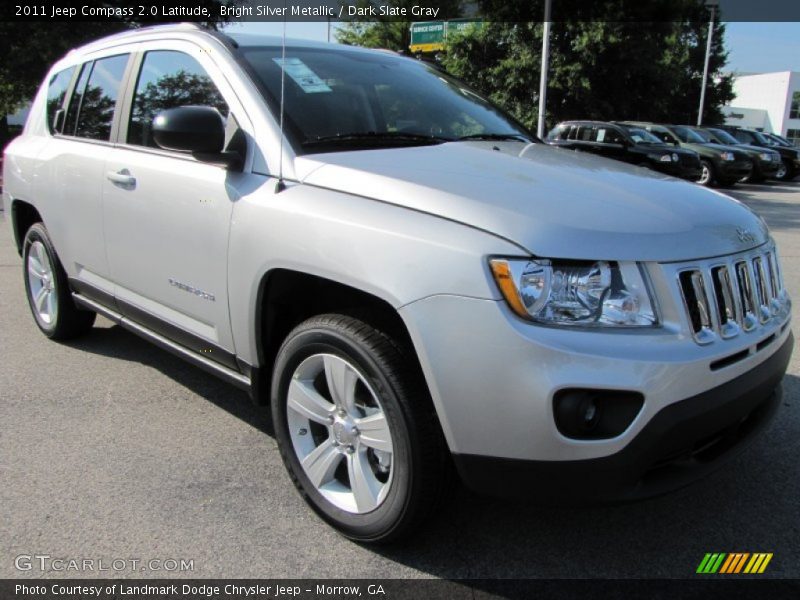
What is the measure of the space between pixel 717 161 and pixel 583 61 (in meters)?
11.0

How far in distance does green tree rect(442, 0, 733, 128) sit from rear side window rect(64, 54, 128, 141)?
24554 mm

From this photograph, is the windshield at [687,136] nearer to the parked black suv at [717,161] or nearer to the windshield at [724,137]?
the parked black suv at [717,161]

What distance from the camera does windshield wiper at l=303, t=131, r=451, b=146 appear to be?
2.69m

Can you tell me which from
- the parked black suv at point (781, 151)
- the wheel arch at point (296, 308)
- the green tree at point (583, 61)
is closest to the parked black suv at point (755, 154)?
the parked black suv at point (781, 151)

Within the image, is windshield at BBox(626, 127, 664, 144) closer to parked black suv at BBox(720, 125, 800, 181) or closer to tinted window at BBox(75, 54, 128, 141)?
parked black suv at BBox(720, 125, 800, 181)

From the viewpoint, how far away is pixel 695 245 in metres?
2.09

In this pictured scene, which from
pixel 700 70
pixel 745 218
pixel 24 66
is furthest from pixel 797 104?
pixel 745 218

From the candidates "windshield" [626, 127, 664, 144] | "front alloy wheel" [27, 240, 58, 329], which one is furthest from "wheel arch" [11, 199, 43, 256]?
"windshield" [626, 127, 664, 144]

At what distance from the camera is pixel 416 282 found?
2008 millimetres

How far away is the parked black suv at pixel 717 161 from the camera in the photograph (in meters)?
17.4

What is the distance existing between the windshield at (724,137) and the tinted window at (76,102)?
19549 millimetres

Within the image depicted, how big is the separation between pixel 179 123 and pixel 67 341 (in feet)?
8.60

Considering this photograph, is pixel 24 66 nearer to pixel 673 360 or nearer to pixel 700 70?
pixel 673 360

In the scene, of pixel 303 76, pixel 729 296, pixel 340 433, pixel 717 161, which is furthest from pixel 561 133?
pixel 340 433
